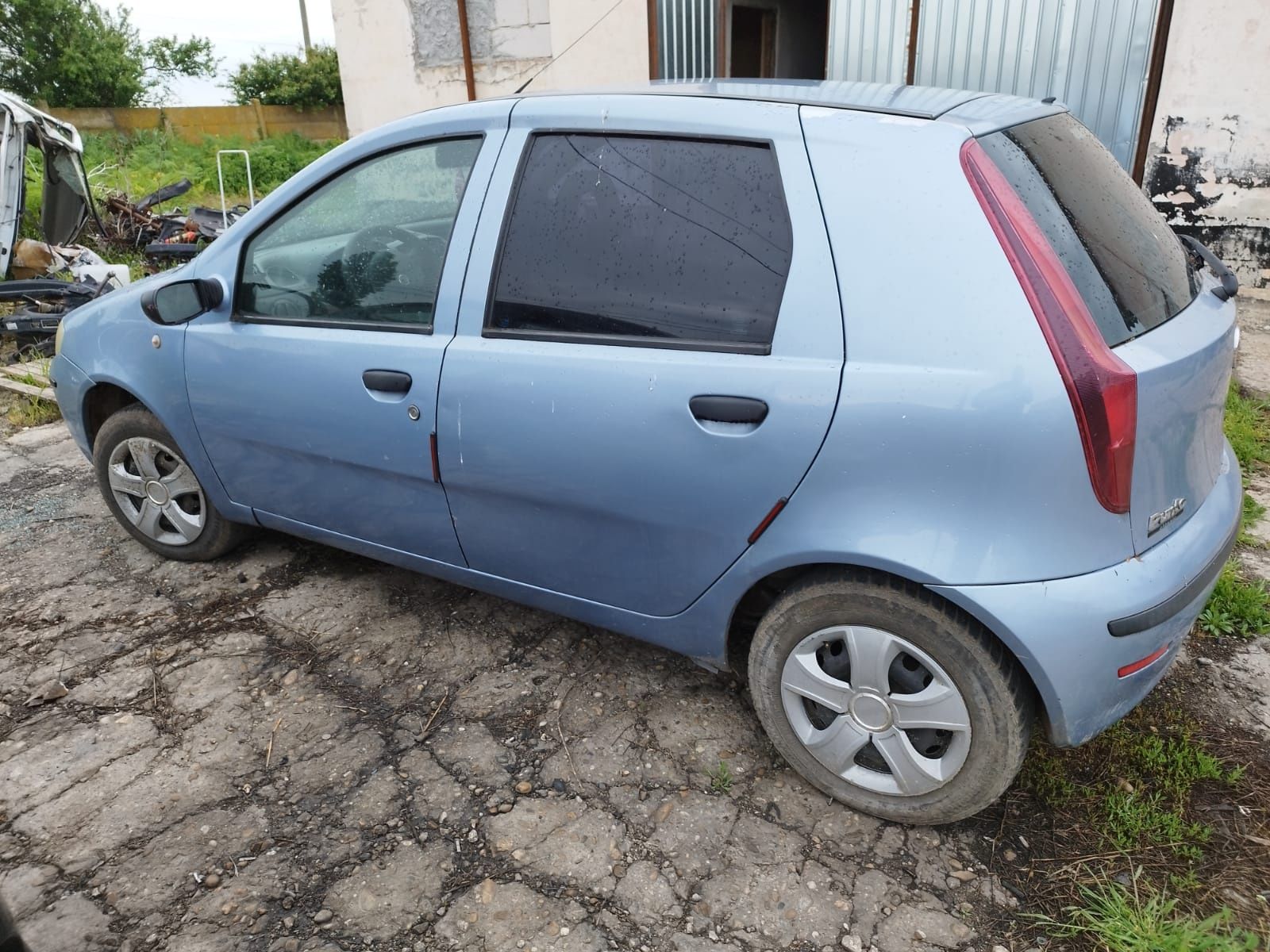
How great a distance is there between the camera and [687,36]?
26.0ft

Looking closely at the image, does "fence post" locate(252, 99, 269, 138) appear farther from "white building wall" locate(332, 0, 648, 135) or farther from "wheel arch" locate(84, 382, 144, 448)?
"wheel arch" locate(84, 382, 144, 448)

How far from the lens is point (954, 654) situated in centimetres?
198

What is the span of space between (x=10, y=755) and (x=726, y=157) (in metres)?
2.61

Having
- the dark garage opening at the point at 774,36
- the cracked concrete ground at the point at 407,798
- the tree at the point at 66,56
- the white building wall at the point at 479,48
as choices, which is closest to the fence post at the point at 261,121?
the tree at the point at 66,56

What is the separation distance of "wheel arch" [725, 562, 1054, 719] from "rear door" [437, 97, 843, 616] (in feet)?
0.49

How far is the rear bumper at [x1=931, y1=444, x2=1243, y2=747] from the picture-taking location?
185 cm

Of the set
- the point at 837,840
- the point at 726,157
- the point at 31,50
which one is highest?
the point at 31,50

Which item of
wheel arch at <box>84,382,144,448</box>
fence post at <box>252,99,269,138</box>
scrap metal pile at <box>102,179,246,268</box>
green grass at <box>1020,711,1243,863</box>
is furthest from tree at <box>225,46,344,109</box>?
green grass at <box>1020,711,1243,863</box>

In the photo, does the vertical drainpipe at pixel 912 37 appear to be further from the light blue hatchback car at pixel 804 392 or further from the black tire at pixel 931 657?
the black tire at pixel 931 657

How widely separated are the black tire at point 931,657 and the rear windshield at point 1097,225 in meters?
0.69

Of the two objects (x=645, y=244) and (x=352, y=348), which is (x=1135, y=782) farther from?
(x=352, y=348)

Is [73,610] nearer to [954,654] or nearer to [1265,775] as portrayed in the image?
Result: [954,654]

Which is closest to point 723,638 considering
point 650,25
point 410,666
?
point 410,666

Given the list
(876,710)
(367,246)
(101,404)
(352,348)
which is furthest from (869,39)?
(876,710)
